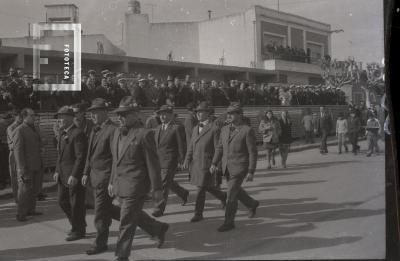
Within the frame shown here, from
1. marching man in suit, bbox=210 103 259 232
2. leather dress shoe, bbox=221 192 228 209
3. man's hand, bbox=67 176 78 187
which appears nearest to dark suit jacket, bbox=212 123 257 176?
marching man in suit, bbox=210 103 259 232

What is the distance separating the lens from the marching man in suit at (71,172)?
194 inches

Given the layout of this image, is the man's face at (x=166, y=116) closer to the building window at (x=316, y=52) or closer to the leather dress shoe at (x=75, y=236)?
the leather dress shoe at (x=75, y=236)

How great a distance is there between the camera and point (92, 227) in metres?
4.95

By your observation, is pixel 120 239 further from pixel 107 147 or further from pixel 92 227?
pixel 107 147

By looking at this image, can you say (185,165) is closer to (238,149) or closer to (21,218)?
(238,149)

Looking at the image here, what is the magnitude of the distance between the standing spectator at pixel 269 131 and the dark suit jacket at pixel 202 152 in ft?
1.44

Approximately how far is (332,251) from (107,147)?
2.24 metres

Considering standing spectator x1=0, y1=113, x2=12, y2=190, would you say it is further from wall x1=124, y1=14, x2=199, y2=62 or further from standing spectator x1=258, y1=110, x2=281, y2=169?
standing spectator x1=258, y1=110, x2=281, y2=169

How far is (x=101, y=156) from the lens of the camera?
189 inches

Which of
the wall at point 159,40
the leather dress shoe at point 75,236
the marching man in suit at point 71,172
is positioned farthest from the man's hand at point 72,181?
the wall at point 159,40

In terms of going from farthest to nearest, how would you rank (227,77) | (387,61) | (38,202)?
(38,202) → (227,77) → (387,61)

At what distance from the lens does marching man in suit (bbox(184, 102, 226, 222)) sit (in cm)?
502

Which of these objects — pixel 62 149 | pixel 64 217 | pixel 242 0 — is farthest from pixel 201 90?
pixel 64 217

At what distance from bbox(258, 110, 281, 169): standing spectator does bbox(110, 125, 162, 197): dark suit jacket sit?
107 cm
